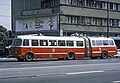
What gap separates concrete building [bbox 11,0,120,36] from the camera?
56312 millimetres

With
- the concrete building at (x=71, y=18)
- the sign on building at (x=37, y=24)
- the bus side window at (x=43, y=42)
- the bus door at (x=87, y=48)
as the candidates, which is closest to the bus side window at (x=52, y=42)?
the bus side window at (x=43, y=42)

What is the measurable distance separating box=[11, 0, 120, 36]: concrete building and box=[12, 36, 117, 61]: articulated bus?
55.5 ft

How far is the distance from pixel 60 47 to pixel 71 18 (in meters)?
22.9

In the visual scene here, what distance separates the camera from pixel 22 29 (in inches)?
2355

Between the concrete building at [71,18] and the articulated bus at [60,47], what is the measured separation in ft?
55.5

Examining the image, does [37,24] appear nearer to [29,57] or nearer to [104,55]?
[104,55]

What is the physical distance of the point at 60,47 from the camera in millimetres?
35781

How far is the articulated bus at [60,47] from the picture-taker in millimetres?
33188

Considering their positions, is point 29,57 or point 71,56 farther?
point 71,56

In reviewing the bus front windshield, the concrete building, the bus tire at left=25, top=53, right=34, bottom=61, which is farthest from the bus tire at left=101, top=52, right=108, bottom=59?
the concrete building

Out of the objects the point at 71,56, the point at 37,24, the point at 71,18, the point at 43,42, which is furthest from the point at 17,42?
the point at 71,18

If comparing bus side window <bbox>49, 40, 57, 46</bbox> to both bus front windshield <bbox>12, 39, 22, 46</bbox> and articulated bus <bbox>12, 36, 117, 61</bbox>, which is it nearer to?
articulated bus <bbox>12, 36, 117, 61</bbox>

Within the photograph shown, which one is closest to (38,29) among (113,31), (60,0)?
(60,0)

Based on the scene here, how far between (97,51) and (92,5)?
24.2 meters
